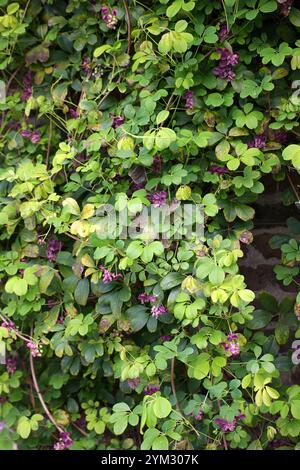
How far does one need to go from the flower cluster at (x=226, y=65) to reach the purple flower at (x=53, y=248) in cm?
101

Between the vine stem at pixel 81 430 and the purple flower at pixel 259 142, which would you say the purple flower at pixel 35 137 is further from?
the vine stem at pixel 81 430

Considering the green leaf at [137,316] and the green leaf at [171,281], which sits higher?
the green leaf at [171,281]

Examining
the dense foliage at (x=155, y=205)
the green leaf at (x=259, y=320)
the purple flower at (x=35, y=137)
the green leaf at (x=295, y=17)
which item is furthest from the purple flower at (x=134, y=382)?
the green leaf at (x=295, y=17)

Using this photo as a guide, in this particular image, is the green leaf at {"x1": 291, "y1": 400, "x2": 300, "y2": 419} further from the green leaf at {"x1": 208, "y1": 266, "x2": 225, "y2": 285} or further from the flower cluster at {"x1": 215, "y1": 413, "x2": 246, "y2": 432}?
the green leaf at {"x1": 208, "y1": 266, "x2": 225, "y2": 285}

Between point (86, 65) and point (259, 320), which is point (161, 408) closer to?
point (259, 320)

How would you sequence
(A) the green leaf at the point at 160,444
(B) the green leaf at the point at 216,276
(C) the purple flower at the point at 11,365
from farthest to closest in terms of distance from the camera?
(C) the purple flower at the point at 11,365 < (A) the green leaf at the point at 160,444 < (B) the green leaf at the point at 216,276

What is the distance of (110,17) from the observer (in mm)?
2426

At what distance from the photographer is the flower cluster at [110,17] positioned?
2423 millimetres

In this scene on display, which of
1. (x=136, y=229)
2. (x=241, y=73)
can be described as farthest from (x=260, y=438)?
(x=241, y=73)

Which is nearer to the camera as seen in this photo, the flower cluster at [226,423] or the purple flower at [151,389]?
the flower cluster at [226,423]

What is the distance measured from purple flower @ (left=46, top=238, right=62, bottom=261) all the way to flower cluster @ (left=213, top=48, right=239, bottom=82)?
1.01 metres

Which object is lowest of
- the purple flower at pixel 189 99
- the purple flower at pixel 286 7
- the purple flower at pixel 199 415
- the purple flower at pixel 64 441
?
the purple flower at pixel 64 441

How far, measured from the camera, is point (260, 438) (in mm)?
2443

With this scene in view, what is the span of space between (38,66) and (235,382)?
1708 mm
